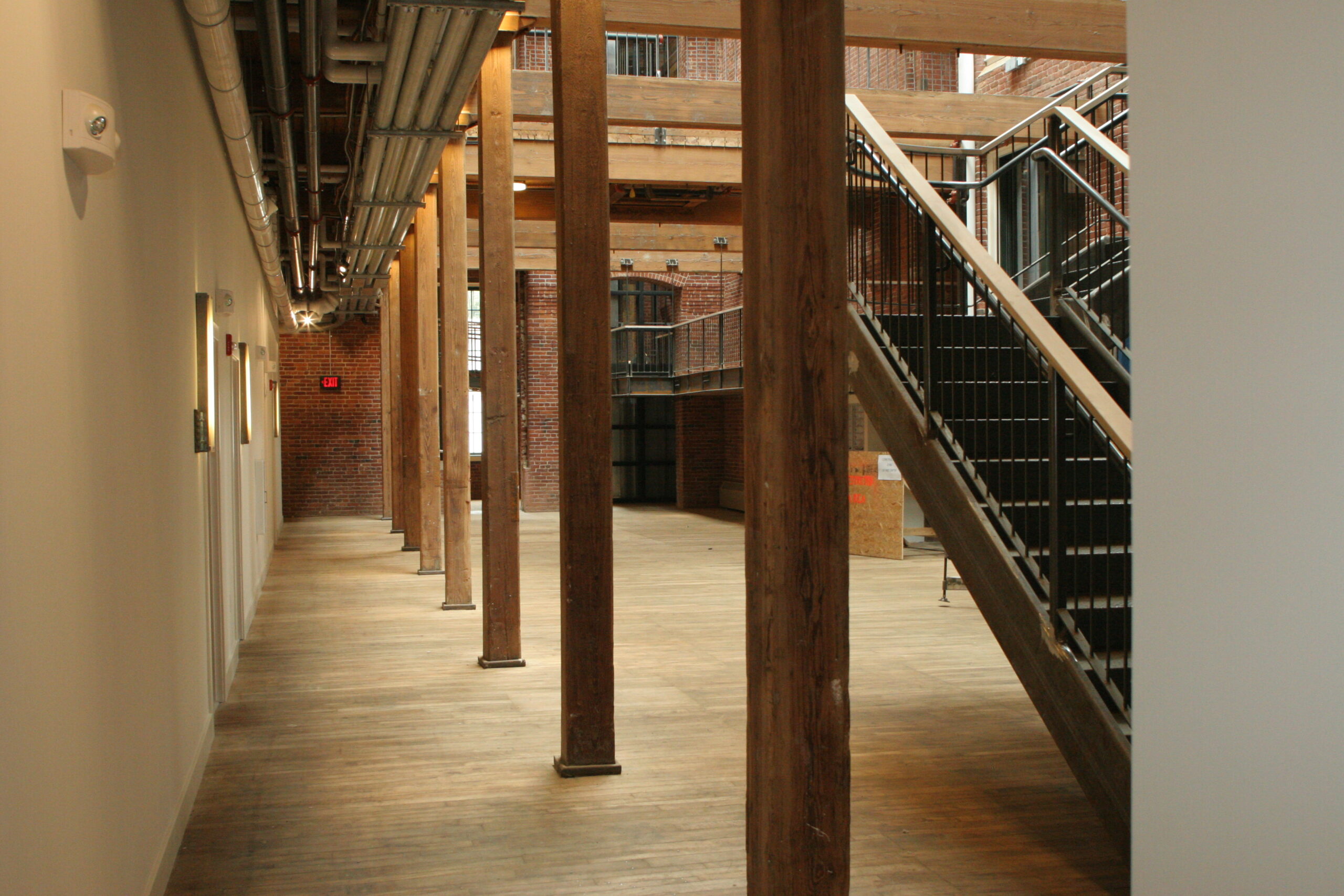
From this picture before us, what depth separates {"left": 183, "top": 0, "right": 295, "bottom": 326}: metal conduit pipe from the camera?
4.20 m

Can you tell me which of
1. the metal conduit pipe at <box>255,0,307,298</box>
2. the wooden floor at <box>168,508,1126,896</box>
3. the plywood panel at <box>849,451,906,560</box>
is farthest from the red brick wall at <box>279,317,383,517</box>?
the wooden floor at <box>168,508,1126,896</box>

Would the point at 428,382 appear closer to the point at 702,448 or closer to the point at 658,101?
the point at 658,101

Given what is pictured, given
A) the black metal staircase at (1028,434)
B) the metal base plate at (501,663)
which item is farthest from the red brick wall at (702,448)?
the black metal staircase at (1028,434)

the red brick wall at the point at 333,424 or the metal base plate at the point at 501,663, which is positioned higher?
the red brick wall at the point at 333,424

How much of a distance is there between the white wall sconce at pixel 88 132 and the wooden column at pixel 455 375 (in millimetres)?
5467

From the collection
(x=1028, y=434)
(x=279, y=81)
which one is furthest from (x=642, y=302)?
(x=1028, y=434)

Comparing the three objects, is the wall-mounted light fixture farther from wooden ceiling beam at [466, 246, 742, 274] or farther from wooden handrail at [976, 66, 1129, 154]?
wooden ceiling beam at [466, 246, 742, 274]

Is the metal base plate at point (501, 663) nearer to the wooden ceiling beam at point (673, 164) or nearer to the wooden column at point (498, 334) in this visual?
the wooden column at point (498, 334)

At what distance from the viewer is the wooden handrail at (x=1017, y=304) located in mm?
3645

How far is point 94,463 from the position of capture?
8.11ft

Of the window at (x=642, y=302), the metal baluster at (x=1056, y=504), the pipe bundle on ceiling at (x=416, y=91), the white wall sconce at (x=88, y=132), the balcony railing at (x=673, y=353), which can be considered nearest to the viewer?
the white wall sconce at (x=88, y=132)

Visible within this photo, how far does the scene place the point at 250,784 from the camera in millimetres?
4336

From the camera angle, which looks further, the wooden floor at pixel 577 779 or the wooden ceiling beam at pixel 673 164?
the wooden ceiling beam at pixel 673 164

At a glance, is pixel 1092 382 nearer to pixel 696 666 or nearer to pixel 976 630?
pixel 696 666
